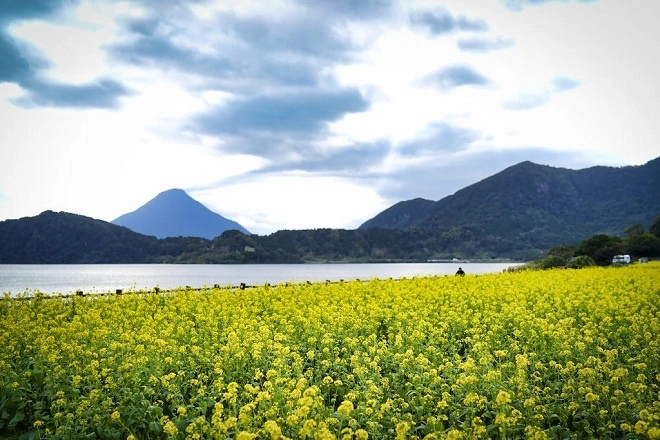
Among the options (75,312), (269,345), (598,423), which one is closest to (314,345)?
(269,345)

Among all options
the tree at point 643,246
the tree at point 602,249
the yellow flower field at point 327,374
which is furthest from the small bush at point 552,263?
the yellow flower field at point 327,374

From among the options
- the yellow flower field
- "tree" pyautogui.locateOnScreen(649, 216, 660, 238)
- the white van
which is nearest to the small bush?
the white van

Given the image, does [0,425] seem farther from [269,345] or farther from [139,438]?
[269,345]

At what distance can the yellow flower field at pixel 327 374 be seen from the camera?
7496mm

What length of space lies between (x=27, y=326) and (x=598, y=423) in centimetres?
1314

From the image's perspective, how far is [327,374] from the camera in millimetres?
11141

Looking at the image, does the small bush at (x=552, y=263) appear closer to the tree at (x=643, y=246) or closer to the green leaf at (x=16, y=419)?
the tree at (x=643, y=246)

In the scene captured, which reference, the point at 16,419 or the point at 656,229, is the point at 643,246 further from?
the point at 16,419

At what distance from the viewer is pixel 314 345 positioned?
41.4 ft

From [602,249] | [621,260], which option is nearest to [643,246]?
[602,249]

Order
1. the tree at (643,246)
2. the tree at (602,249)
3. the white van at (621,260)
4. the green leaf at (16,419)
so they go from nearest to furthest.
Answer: the green leaf at (16,419) → the white van at (621,260) → the tree at (602,249) → the tree at (643,246)

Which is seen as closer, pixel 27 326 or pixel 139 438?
pixel 139 438

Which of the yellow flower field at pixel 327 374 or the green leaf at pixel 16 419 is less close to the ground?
the yellow flower field at pixel 327 374

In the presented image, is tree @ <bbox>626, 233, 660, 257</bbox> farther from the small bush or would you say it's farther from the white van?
the small bush
